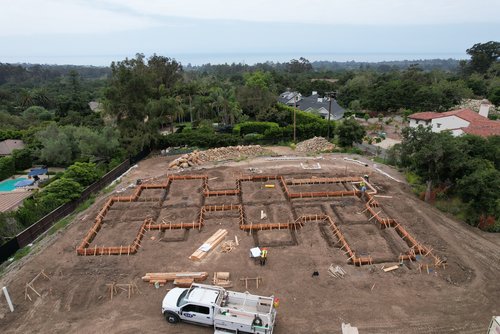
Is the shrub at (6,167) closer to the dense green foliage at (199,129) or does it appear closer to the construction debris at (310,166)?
the dense green foliage at (199,129)

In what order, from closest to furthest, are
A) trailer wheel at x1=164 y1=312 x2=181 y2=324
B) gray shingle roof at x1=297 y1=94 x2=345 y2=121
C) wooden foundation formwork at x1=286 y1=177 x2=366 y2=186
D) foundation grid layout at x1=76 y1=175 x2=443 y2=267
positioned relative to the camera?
trailer wheel at x1=164 y1=312 x2=181 y2=324 → foundation grid layout at x1=76 y1=175 x2=443 y2=267 → wooden foundation formwork at x1=286 y1=177 x2=366 y2=186 → gray shingle roof at x1=297 y1=94 x2=345 y2=121

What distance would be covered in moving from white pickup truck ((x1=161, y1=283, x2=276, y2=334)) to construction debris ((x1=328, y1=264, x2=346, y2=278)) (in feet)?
13.1

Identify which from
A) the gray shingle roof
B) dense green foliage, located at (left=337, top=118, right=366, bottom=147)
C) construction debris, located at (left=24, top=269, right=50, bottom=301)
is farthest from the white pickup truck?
the gray shingle roof

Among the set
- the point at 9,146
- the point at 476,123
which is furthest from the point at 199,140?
the point at 476,123

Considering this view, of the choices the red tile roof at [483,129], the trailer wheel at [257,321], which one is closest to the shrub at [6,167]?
the trailer wheel at [257,321]

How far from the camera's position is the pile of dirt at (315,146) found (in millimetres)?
34375

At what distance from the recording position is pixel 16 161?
103 ft

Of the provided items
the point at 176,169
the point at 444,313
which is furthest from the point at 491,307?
Answer: the point at 176,169

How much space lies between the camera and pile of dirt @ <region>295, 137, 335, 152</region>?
34375 mm

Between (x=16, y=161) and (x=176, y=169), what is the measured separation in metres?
17.1

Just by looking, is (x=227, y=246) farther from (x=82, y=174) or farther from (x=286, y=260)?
(x=82, y=174)

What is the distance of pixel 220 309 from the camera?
1157cm

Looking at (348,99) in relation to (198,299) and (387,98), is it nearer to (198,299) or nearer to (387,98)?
(387,98)

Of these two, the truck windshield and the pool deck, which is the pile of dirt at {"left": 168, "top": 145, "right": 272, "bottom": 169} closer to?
the pool deck
